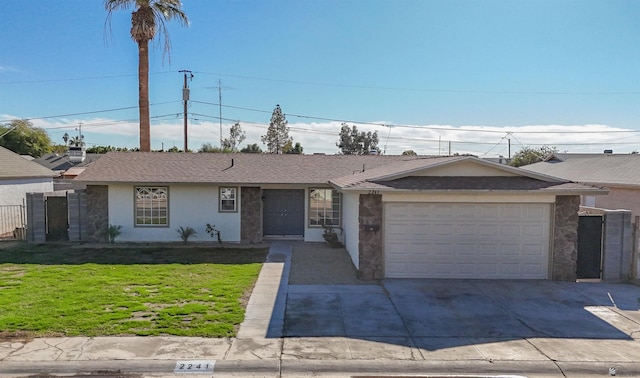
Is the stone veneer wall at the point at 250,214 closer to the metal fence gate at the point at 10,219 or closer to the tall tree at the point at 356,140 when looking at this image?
the metal fence gate at the point at 10,219

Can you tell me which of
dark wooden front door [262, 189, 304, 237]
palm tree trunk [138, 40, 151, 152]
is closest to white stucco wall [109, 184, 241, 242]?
dark wooden front door [262, 189, 304, 237]

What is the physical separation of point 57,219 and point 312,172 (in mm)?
10183

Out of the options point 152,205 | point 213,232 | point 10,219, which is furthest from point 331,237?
point 10,219

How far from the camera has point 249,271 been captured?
12.0 m

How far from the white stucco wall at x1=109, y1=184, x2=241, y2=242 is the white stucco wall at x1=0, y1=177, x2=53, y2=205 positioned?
23.1ft

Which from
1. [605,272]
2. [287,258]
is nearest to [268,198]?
[287,258]

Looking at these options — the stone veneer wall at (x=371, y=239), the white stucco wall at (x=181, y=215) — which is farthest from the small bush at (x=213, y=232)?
the stone veneer wall at (x=371, y=239)

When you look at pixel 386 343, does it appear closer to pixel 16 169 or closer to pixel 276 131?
pixel 16 169

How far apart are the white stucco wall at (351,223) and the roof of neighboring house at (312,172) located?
2.23 ft

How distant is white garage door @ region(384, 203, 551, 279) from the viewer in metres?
11.3

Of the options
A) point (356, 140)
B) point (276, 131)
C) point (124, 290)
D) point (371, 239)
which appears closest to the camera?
point (124, 290)

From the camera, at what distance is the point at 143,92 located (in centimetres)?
2341

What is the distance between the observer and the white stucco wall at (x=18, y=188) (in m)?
19.9

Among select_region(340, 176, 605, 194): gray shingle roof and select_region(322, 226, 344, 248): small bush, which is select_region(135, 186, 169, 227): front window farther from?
select_region(340, 176, 605, 194): gray shingle roof
